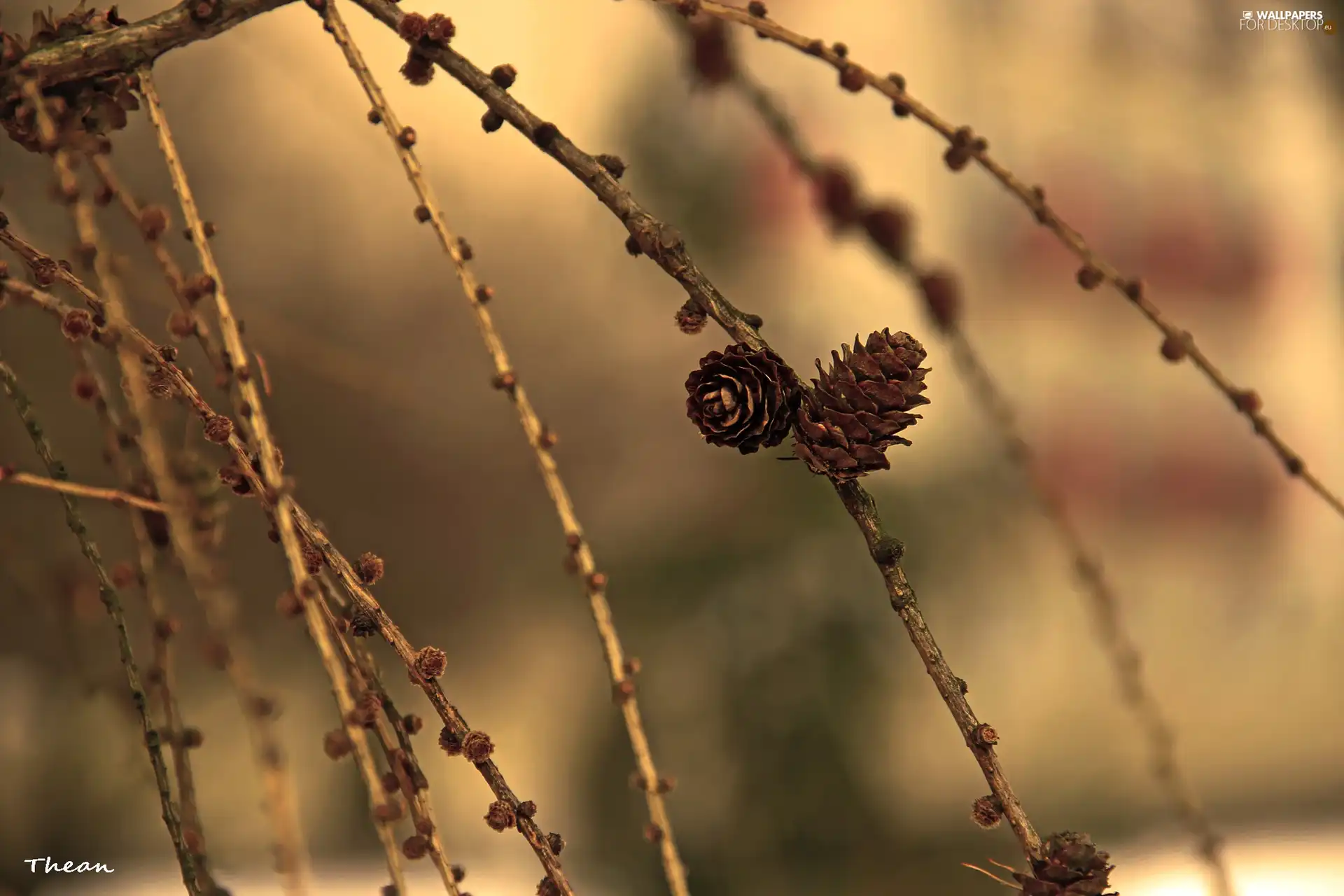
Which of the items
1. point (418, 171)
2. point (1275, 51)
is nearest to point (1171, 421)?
point (1275, 51)

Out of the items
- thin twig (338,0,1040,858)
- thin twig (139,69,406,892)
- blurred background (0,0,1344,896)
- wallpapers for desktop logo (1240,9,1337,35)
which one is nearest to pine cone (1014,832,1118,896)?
thin twig (338,0,1040,858)

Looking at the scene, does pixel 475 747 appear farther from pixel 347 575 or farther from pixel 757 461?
pixel 757 461

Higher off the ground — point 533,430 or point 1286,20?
point 1286,20

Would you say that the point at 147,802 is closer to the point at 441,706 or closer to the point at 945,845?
the point at 945,845

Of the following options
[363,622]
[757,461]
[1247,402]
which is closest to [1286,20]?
[757,461]

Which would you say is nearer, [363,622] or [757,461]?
[363,622]

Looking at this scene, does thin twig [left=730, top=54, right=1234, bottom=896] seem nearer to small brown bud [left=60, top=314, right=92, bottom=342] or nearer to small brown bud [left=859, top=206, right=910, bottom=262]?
small brown bud [left=859, top=206, right=910, bottom=262]

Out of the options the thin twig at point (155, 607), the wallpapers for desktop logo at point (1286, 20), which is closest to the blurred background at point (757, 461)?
the wallpapers for desktop logo at point (1286, 20)
